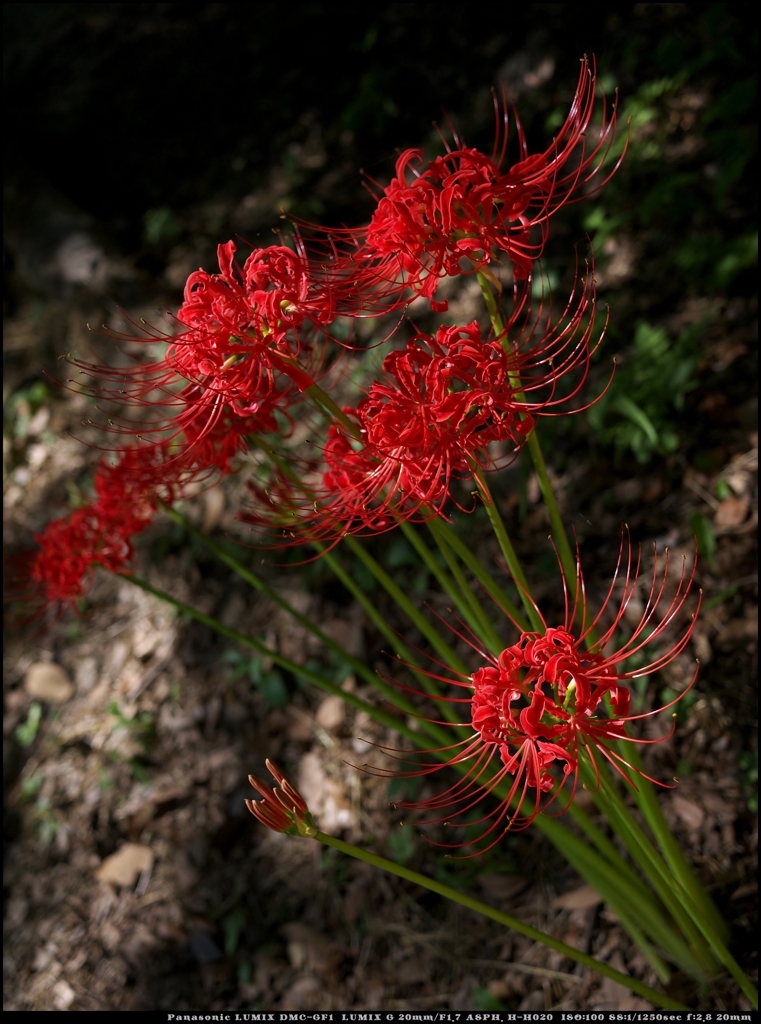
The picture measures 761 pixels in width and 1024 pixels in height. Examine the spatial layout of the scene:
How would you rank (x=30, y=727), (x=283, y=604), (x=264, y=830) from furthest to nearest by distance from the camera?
(x=30, y=727), (x=264, y=830), (x=283, y=604)

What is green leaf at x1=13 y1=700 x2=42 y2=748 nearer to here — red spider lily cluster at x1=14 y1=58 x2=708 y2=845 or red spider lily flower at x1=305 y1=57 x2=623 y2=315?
red spider lily cluster at x1=14 y1=58 x2=708 y2=845

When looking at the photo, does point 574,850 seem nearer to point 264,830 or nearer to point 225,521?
point 264,830

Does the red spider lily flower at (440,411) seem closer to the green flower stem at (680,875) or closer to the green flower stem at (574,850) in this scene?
the green flower stem at (574,850)

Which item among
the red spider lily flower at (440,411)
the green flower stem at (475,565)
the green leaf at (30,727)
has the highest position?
the green leaf at (30,727)

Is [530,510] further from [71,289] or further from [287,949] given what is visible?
[71,289]

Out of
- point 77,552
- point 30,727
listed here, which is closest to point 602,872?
point 77,552

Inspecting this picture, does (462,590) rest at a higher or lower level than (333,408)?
lower

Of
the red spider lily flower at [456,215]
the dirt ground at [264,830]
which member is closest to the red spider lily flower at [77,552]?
the dirt ground at [264,830]

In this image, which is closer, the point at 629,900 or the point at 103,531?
the point at 629,900

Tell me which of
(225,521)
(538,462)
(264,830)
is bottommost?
(264,830)

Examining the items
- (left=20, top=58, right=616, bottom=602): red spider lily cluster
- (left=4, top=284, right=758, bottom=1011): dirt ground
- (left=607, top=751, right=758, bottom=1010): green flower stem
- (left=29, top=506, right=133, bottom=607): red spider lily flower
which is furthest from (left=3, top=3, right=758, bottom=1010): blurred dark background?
(left=29, top=506, right=133, bottom=607): red spider lily flower
